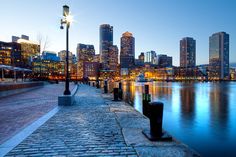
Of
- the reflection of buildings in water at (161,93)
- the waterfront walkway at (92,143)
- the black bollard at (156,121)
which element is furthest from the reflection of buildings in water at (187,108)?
the black bollard at (156,121)

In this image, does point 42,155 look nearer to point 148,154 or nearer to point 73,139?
point 73,139

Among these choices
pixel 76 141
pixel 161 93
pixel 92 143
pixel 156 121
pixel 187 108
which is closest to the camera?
pixel 92 143

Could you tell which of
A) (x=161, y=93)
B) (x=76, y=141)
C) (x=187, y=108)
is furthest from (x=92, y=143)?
(x=161, y=93)

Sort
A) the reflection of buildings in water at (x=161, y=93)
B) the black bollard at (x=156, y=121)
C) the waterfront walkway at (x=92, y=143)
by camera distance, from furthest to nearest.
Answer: the reflection of buildings in water at (x=161, y=93) → the black bollard at (x=156, y=121) → the waterfront walkway at (x=92, y=143)

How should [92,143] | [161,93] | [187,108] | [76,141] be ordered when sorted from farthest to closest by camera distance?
[161,93], [187,108], [76,141], [92,143]

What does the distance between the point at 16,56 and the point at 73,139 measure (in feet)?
563

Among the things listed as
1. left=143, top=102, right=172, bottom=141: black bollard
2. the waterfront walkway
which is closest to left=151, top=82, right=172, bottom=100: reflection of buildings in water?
the waterfront walkway

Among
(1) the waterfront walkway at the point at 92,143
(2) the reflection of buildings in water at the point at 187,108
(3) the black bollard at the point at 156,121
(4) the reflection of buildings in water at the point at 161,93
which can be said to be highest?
(3) the black bollard at the point at 156,121

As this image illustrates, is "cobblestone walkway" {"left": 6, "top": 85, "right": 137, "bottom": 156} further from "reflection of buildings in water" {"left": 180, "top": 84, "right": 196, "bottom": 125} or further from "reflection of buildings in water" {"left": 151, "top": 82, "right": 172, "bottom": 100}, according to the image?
"reflection of buildings in water" {"left": 151, "top": 82, "right": 172, "bottom": 100}

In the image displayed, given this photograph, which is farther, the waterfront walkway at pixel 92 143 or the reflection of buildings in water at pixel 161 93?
the reflection of buildings in water at pixel 161 93

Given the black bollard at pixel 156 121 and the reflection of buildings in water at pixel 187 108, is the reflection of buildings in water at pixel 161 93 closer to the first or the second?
the reflection of buildings in water at pixel 187 108

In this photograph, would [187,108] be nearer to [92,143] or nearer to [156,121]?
[156,121]

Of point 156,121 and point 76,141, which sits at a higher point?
point 156,121

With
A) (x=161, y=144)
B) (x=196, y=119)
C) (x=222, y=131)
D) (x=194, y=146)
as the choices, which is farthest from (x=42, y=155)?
(x=196, y=119)
